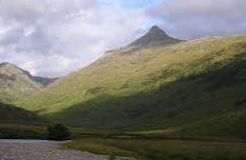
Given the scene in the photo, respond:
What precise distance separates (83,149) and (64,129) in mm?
68423

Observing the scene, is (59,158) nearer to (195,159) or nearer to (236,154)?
(195,159)

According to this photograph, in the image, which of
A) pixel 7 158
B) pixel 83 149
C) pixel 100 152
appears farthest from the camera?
pixel 83 149

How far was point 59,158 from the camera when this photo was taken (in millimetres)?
91938

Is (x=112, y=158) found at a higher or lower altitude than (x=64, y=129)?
lower

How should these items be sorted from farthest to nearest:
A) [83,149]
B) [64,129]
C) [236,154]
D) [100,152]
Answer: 1. [64,129]
2. [83,149]
3. [100,152]
4. [236,154]

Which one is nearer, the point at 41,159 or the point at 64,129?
the point at 41,159

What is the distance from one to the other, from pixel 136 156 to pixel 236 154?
18759 mm

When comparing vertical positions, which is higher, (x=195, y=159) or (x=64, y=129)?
(x=64, y=129)

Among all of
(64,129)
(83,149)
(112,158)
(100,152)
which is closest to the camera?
(112,158)

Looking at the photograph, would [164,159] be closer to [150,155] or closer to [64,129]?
[150,155]

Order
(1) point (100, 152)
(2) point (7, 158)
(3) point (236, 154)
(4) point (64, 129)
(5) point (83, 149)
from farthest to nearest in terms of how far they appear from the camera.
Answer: (4) point (64, 129), (5) point (83, 149), (1) point (100, 152), (3) point (236, 154), (2) point (7, 158)

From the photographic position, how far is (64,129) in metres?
195

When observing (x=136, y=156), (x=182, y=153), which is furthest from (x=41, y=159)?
(x=182, y=153)

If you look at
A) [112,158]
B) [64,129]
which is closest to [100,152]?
[112,158]
